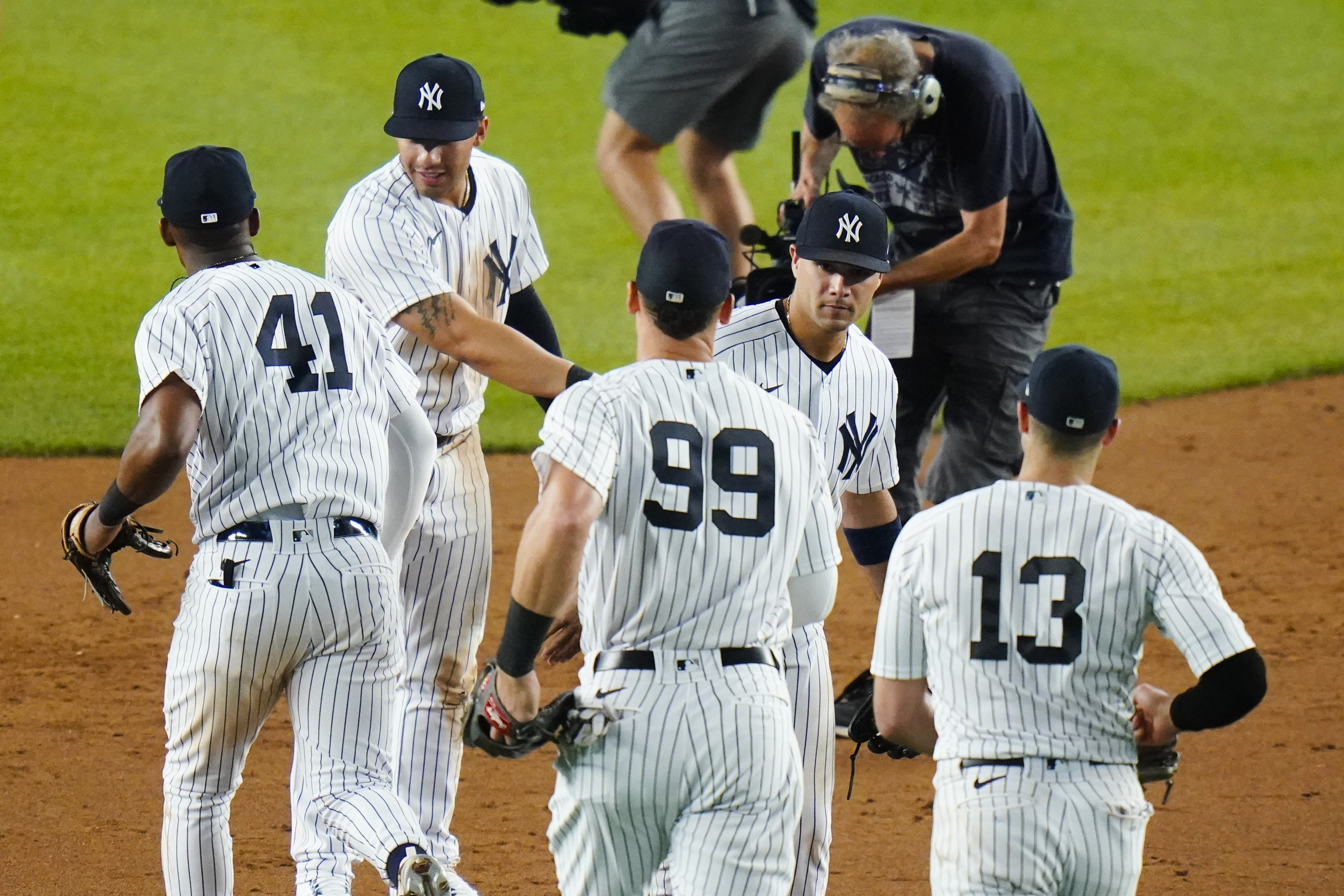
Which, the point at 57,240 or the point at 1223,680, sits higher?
the point at 57,240

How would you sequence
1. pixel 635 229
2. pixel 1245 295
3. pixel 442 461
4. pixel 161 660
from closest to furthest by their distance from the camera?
1. pixel 442 461
2. pixel 161 660
3. pixel 635 229
4. pixel 1245 295

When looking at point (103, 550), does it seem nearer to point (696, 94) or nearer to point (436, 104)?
point (436, 104)

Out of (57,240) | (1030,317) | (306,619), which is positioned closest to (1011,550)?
(306,619)

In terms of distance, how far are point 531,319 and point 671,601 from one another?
184 cm

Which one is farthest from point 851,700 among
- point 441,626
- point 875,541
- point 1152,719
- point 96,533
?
point 96,533

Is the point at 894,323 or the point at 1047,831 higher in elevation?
the point at 894,323

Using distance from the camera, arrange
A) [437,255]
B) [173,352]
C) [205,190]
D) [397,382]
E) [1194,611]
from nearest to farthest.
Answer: [1194,611], [173,352], [205,190], [397,382], [437,255]

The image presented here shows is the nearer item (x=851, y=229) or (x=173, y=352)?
(x=173, y=352)

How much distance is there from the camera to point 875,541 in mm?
4066

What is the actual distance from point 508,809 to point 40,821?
128cm

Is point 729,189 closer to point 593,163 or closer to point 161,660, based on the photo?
point 161,660

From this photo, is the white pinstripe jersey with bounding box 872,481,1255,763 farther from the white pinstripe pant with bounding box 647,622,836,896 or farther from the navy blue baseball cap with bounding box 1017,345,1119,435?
the white pinstripe pant with bounding box 647,622,836,896

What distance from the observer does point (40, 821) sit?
469cm

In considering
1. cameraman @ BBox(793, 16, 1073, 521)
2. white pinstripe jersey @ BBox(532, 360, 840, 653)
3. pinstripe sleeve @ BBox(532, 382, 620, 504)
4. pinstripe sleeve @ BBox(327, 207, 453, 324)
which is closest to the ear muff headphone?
cameraman @ BBox(793, 16, 1073, 521)
